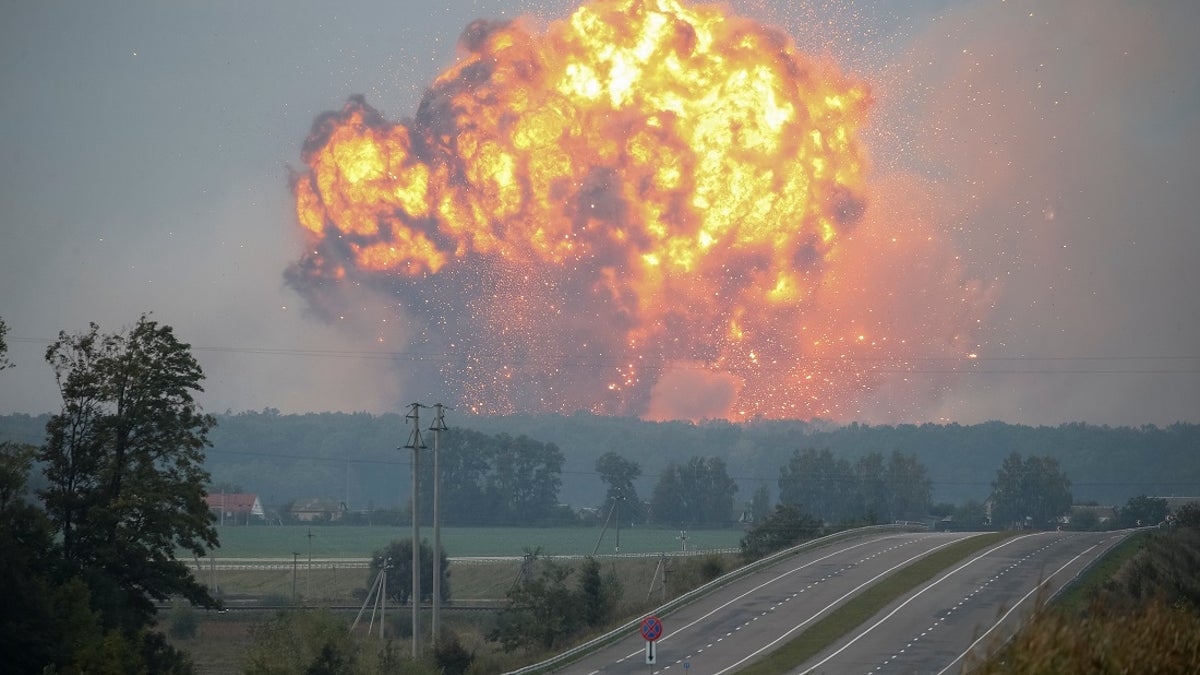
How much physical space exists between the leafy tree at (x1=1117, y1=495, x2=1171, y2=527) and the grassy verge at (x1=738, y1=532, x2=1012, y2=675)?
7387 cm

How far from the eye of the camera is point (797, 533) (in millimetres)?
125188

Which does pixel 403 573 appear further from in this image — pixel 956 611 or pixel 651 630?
pixel 651 630

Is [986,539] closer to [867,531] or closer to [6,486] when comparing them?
[867,531]

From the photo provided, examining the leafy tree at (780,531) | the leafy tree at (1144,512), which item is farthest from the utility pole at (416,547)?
the leafy tree at (1144,512)

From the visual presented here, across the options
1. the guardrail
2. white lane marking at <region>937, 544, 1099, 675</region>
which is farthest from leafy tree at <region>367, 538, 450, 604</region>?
white lane marking at <region>937, 544, 1099, 675</region>

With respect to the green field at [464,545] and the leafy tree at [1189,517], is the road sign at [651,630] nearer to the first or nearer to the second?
the leafy tree at [1189,517]

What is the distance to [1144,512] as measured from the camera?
6885 inches

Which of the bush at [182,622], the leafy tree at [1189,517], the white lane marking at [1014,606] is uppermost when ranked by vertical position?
the leafy tree at [1189,517]

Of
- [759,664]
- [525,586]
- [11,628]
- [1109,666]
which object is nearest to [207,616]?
[525,586]

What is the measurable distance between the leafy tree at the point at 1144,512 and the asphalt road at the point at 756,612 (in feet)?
245

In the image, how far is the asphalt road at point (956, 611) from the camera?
63688mm

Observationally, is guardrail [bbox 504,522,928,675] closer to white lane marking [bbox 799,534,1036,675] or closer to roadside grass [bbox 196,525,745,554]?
white lane marking [bbox 799,534,1036,675]

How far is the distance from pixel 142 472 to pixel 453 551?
116 meters

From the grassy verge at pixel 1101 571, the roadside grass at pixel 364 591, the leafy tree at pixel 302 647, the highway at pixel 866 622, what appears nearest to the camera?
the leafy tree at pixel 302 647
